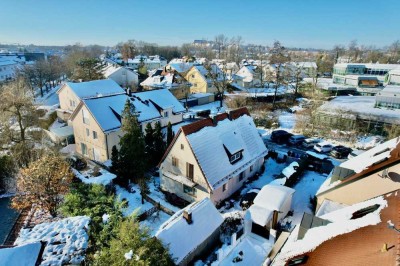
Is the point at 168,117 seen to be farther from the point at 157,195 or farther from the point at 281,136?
the point at 157,195

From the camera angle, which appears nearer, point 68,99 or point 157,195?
point 157,195

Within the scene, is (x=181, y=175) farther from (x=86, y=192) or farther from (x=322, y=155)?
(x=322, y=155)

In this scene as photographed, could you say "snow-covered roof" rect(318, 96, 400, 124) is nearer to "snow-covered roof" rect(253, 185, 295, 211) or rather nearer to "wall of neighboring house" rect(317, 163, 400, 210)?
"snow-covered roof" rect(253, 185, 295, 211)

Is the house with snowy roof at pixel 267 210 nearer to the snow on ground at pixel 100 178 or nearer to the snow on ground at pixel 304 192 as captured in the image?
the snow on ground at pixel 304 192

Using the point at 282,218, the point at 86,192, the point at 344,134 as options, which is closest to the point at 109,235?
the point at 86,192

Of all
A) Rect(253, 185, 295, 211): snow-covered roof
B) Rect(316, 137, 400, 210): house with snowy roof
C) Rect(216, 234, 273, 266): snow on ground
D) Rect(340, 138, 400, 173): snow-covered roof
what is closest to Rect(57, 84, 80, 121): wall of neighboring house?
Rect(253, 185, 295, 211): snow-covered roof

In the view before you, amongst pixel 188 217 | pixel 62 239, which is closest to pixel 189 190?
pixel 188 217

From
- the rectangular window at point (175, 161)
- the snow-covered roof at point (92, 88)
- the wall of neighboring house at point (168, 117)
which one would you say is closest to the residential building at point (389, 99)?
the wall of neighboring house at point (168, 117)

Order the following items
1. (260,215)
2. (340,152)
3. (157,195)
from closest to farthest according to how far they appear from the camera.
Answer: (260,215), (157,195), (340,152)
